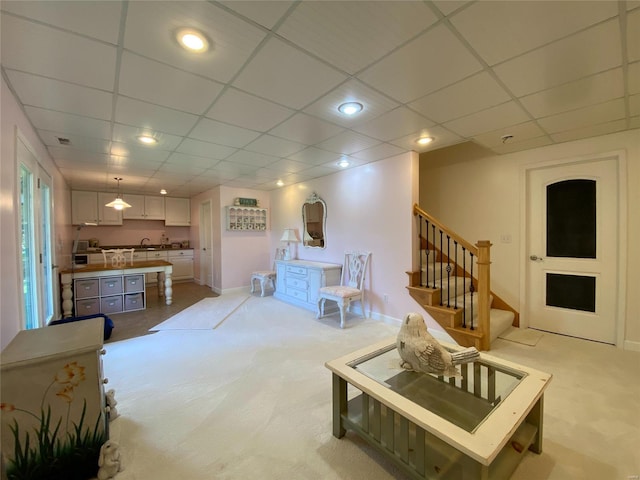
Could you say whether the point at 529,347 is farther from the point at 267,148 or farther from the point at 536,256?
the point at 267,148

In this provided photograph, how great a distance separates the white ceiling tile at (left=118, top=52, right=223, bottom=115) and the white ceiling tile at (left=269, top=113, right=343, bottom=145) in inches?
27.8

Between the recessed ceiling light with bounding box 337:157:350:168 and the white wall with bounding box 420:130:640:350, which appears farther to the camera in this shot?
the recessed ceiling light with bounding box 337:157:350:168

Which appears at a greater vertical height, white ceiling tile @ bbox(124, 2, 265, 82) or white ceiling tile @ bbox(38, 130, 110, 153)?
white ceiling tile @ bbox(38, 130, 110, 153)

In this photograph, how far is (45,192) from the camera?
3.33 meters

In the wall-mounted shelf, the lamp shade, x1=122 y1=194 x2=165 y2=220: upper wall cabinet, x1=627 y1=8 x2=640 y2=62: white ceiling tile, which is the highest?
x1=627 y1=8 x2=640 y2=62: white ceiling tile

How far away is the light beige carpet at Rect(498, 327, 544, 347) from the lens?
3.06 meters

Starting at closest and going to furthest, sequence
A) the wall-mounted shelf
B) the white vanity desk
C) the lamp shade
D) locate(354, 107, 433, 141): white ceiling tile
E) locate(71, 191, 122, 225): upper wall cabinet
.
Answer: locate(354, 107, 433, 141): white ceiling tile → the white vanity desk → the lamp shade → the wall-mounted shelf → locate(71, 191, 122, 225): upper wall cabinet

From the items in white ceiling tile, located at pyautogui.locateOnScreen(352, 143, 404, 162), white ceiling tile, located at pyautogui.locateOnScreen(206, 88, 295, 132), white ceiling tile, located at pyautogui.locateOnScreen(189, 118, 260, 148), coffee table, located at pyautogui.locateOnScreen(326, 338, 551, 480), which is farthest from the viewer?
white ceiling tile, located at pyautogui.locateOnScreen(352, 143, 404, 162)

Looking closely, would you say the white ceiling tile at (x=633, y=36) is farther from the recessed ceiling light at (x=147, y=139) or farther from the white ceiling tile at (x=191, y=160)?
the white ceiling tile at (x=191, y=160)

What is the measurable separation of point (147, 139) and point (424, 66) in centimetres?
282

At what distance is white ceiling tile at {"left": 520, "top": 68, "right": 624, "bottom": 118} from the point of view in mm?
1875

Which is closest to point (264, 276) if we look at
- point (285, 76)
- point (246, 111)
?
point (246, 111)

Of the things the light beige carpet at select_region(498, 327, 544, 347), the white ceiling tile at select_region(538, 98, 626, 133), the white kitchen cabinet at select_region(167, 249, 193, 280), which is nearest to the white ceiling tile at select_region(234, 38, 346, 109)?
the white ceiling tile at select_region(538, 98, 626, 133)

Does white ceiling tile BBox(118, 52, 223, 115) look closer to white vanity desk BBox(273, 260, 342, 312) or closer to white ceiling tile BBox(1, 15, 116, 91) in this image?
white ceiling tile BBox(1, 15, 116, 91)
